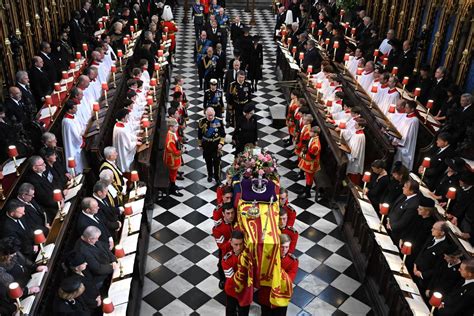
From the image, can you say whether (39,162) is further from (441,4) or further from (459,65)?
(441,4)

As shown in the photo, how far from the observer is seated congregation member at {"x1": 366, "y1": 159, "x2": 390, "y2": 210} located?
324 inches

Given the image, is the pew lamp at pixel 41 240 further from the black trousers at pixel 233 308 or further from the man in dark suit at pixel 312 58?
the man in dark suit at pixel 312 58

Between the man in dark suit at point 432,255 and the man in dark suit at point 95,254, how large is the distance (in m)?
4.23

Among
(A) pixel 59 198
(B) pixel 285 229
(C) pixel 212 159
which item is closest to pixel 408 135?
(C) pixel 212 159

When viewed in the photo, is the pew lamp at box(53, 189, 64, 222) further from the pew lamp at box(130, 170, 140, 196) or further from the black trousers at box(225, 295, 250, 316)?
the black trousers at box(225, 295, 250, 316)

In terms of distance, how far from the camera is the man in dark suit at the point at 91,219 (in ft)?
21.5

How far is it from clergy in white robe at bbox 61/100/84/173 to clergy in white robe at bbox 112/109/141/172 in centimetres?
81

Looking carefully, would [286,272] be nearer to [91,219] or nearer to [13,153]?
[91,219]

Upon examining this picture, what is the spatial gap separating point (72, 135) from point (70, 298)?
4606 millimetres

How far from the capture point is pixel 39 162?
736 centimetres

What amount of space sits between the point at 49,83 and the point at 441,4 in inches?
403

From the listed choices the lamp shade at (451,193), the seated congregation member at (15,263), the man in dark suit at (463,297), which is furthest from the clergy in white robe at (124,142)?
the man in dark suit at (463,297)

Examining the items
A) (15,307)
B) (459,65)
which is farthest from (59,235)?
(459,65)

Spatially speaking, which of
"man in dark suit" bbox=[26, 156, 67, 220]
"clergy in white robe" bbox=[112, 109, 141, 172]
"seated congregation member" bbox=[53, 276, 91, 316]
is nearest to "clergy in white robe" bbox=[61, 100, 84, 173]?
"clergy in white robe" bbox=[112, 109, 141, 172]
